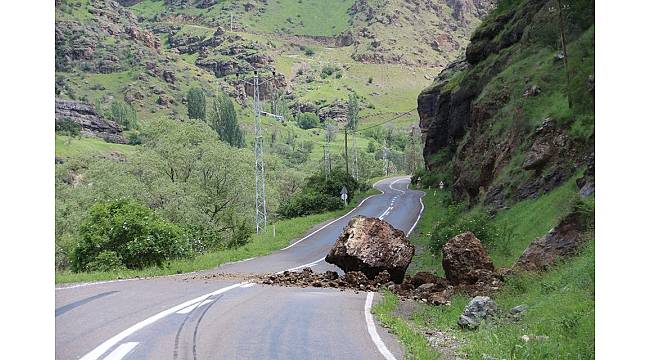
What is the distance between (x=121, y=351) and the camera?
23.9 feet

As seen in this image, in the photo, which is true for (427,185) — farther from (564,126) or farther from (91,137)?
(91,137)

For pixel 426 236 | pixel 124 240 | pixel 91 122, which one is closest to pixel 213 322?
pixel 124 240

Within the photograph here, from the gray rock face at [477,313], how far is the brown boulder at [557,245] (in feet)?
9.68

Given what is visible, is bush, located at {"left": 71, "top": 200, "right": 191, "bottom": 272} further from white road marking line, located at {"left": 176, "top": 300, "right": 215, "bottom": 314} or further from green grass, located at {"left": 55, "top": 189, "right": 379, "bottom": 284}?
white road marking line, located at {"left": 176, "top": 300, "right": 215, "bottom": 314}

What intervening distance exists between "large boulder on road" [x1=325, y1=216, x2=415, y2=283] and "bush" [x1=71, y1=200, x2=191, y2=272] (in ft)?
26.0

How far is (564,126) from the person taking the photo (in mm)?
23031

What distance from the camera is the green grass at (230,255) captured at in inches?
656

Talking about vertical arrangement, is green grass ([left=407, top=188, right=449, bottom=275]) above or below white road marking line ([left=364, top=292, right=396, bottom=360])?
above

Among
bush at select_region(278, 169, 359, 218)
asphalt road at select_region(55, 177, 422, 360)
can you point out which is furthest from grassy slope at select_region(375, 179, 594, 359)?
bush at select_region(278, 169, 359, 218)

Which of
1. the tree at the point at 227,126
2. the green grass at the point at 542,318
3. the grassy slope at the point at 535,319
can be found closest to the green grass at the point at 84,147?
the tree at the point at 227,126

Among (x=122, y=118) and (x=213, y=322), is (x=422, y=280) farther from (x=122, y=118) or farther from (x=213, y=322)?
(x=122, y=118)

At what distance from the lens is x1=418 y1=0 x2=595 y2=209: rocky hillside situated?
22.4 m
